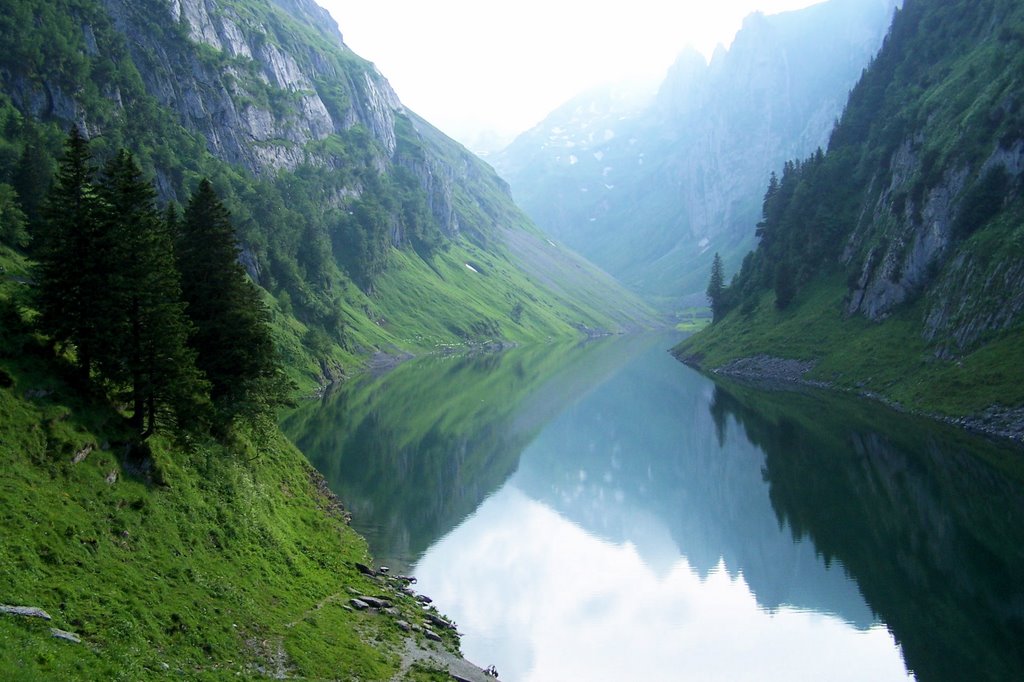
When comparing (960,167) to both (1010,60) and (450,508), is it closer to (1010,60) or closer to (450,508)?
(1010,60)

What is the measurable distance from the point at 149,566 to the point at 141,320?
34.8 feet

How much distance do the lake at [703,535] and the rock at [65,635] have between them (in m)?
19.2

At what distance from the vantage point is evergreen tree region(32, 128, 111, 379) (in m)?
31.1

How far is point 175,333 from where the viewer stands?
1275 inches

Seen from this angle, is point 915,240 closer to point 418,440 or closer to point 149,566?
point 418,440

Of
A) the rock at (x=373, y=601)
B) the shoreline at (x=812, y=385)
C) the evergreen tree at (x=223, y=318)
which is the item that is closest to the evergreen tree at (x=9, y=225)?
the evergreen tree at (x=223, y=318)

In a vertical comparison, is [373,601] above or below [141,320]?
below

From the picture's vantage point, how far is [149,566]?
88.4 feet

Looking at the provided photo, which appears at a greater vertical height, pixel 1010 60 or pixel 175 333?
pixel 1010 60

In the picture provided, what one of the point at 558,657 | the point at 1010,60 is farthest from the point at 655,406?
the point at 558,657

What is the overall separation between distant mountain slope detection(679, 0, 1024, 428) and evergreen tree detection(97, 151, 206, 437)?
72.6 metres

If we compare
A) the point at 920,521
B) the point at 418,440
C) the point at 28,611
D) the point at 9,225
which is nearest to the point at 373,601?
the point at 28,611

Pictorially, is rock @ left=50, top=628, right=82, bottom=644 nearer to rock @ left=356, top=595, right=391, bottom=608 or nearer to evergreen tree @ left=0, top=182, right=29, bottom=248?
rock @ left=356, top=595, right=391, bottom=608

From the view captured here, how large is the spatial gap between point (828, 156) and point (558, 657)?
159m
